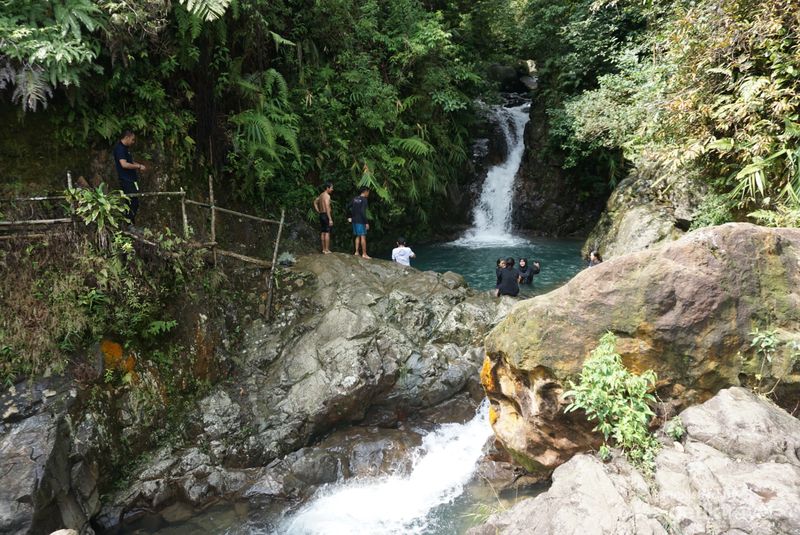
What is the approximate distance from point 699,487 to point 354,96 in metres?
11.8

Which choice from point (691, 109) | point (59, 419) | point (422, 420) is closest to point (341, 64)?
point (691, 109)

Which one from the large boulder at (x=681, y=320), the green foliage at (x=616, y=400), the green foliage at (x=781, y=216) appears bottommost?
the green foliage at (x=616, y=400)

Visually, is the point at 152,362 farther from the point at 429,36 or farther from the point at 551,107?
the point at 551,107

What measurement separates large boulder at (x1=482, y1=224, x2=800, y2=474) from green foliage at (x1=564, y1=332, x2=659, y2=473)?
0.18 meters

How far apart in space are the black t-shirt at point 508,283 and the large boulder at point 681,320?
4.91 meters

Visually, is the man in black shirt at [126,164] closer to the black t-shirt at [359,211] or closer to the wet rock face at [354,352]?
the wet rock face at [354,352]

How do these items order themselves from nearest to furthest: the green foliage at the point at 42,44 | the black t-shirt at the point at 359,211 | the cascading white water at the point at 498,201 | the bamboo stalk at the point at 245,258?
the green foliage at the point at 42,44, the bamboo stalk at the point at 245,258, the black t-shirt at the point at 359,211, the cascading white water at the point at 498,201

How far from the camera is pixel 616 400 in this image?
445 cm

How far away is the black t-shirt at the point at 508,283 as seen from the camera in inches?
396

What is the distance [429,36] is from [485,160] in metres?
6.40

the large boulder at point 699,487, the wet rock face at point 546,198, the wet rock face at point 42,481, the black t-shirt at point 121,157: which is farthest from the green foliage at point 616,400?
the wet rock face at point 546,198

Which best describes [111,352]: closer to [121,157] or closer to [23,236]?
[23,236]

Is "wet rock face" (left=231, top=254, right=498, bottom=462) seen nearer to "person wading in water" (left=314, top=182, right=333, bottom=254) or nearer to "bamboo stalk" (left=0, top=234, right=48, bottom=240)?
"person wading in water" (left=314, top=182, right=333, bottom=254)

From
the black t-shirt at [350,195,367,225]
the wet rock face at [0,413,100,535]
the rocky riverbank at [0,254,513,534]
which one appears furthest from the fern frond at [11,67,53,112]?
the black t-shirt at [350,195,367,225]
